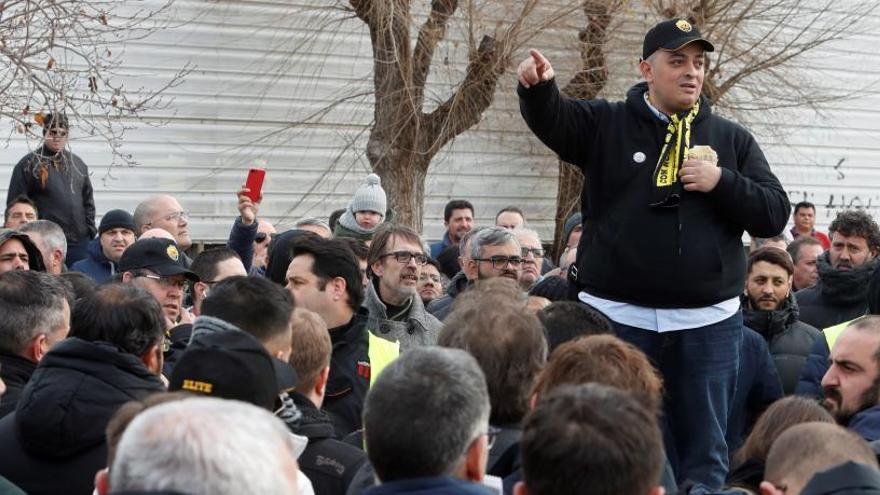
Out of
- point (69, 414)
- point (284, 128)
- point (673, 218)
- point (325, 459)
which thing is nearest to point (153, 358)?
point (69, 414)

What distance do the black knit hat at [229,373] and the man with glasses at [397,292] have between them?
2.93 m

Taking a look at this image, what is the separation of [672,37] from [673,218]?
2.38 ft

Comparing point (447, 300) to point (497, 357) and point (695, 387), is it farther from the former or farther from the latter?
point (497, 357)

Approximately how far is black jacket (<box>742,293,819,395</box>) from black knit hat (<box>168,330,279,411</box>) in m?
4.19

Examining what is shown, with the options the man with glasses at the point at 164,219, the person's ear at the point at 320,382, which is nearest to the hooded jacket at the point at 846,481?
the person's ear at the point at 320,382

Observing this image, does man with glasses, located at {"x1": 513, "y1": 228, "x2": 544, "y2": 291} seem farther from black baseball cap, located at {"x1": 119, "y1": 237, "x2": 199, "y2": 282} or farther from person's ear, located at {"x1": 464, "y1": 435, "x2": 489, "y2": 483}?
person's ear, located at {"x1": 464, "y1": 435, "x2": 489, "y2": 483}

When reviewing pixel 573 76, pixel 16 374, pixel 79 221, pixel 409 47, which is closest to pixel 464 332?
pixel 16 374

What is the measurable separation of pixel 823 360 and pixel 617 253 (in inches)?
70.3

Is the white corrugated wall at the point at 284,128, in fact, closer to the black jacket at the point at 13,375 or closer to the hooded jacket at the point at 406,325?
the hooded jacket at the point at 406,325

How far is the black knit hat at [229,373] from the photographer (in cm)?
362

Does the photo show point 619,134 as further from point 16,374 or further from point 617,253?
point 16,374

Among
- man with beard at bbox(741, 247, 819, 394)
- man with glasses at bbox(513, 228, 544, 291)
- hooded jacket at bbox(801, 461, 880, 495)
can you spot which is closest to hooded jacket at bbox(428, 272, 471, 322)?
man with glasses at bbox(513, 228, 544, 291)

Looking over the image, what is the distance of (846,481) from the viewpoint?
316 centimetres

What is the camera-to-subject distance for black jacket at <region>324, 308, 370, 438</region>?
18.5 ft
